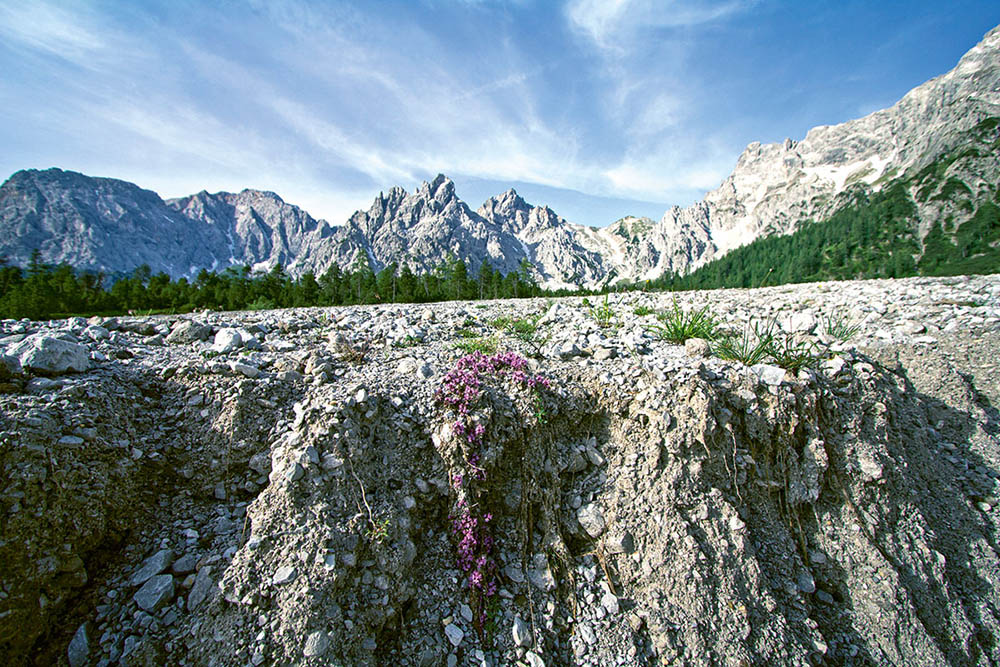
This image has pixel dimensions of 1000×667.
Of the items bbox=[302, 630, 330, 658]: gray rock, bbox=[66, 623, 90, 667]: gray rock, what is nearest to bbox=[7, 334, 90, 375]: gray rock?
bbox=[66, 623, 90, 667]: gray rock

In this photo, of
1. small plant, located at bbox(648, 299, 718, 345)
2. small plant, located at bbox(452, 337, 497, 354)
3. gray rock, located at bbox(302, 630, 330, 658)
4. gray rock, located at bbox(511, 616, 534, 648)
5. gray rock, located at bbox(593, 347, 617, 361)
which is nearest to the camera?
gray rock, located at bbox(302, 630, 330, 658)

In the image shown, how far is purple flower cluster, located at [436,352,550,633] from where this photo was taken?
12.8 feet

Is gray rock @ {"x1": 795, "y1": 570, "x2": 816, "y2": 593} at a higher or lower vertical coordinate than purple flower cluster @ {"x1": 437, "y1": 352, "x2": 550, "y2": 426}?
lower

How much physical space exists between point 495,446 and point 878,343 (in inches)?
361

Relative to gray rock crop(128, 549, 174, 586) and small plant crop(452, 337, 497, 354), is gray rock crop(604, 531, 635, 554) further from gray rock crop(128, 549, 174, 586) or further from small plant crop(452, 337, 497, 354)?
gray rock crop(128, 549, 174, 586)

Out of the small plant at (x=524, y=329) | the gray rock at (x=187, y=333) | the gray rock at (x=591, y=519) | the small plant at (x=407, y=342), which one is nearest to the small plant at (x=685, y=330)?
the small plant at (x=524, y=329)

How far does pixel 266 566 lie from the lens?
326 centimetres

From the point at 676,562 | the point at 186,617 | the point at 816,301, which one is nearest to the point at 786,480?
the point at 676,562

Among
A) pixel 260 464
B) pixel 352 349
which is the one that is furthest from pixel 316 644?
pixel 352 349

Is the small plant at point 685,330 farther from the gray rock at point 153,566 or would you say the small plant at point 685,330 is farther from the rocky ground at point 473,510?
the gray rock at point 153,566

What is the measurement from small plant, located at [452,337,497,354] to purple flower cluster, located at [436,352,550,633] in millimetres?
828

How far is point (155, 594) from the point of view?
3.14m

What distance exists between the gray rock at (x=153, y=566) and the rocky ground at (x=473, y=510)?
2 centimetres

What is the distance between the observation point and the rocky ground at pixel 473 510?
3117mm
